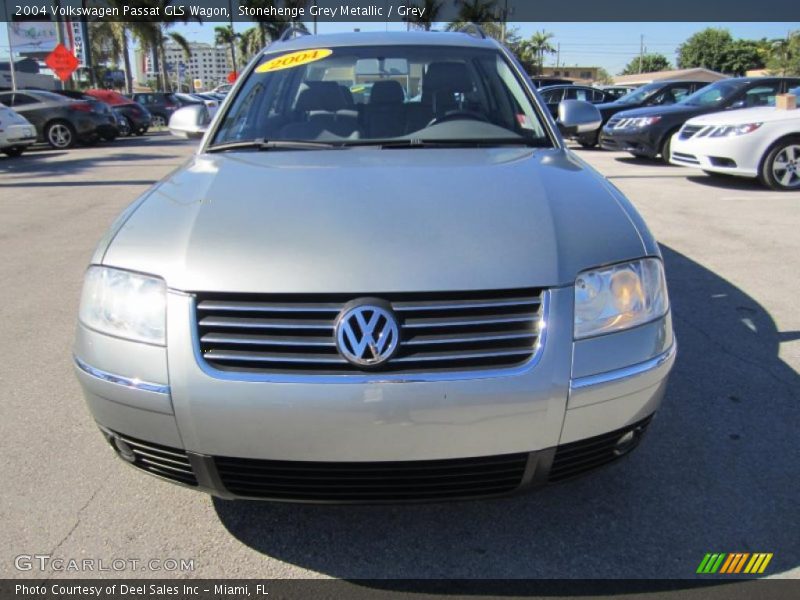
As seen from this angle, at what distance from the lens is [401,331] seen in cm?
184

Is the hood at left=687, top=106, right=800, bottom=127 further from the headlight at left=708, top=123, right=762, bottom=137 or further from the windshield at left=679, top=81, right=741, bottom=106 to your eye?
the windshield at left=679, top=81, right=741, bottom=106

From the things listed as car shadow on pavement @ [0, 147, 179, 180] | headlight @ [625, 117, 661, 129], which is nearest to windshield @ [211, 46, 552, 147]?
car shadow on pavement @ [0, 147, 179, 180]

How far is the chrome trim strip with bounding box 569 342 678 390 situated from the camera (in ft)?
6.11

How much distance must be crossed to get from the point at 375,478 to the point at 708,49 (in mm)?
94037

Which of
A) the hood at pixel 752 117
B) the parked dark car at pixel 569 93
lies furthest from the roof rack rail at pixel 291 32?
the parked dark car at pixel 569 93

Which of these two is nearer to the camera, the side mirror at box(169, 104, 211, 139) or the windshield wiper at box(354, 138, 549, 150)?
the windshield wiper at box(354, 138, 549, 150)

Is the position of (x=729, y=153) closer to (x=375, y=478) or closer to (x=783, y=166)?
(x=783, y=166)

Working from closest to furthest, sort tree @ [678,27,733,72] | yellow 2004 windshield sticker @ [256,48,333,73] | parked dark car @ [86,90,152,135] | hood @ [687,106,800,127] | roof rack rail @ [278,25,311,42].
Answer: yellow 2004 windshield sticker @ [256,48,333,73] → roof rack rail @ [278,25,311,42] → hood @ [687,106,800,127] → parked dark car @ [86,90,152,135] → tree @ [678,27,733,72]

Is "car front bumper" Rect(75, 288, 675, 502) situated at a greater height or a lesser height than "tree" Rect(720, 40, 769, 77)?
lesser

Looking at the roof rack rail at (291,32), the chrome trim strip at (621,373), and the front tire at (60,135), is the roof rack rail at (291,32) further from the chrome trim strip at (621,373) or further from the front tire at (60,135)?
the front tire at (60,135)

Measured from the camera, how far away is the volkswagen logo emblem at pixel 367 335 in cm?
180

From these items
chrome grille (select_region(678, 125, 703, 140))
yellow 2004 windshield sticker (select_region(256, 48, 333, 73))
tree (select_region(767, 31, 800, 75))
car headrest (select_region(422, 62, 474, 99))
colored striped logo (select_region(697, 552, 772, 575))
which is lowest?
colored striped logo (select_region(697, 552, 772, 575))

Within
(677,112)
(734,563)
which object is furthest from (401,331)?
(677,112)

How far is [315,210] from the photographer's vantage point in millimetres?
2166
